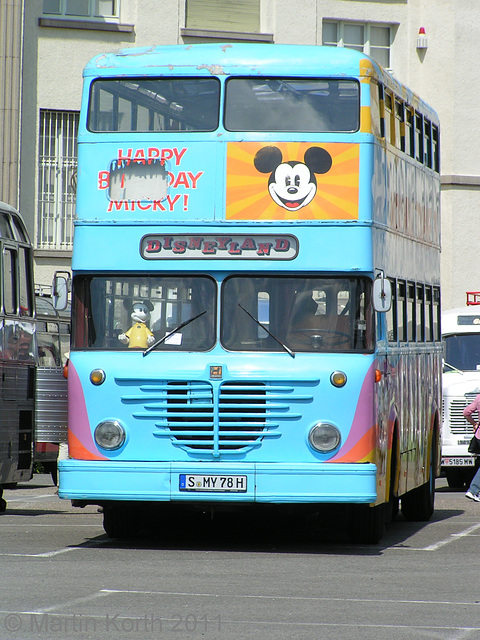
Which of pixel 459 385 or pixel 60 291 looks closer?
pixel 60 291

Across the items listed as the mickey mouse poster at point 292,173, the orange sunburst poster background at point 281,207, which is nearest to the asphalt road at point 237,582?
the orange sunburst poster background at point 281,207

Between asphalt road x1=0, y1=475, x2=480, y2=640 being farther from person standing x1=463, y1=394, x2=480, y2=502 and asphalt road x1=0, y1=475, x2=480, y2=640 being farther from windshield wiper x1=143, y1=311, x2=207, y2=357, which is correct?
person standing x1=463, y1=394, x2=480, y2=502

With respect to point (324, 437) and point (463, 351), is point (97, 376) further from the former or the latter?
point (463, 351)

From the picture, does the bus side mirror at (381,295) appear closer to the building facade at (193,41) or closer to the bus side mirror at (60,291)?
the bus side mirror at (60,291)

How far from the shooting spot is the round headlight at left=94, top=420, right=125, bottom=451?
1209 centimetres

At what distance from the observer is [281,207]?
40.6 ft

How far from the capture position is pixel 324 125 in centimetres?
1242

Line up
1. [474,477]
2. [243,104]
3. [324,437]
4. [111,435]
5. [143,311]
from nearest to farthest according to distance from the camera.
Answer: [324,437]
[111,435]
[143,311]
[243,104]
[474,477]

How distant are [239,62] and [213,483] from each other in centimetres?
380

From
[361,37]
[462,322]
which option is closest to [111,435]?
[462,322]

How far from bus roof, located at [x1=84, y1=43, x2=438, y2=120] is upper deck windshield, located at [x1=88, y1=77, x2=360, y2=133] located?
0.26 ft

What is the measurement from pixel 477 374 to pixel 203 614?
14772 millimetres

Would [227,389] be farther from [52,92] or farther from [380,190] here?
[52,92]

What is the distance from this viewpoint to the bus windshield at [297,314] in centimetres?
1210
